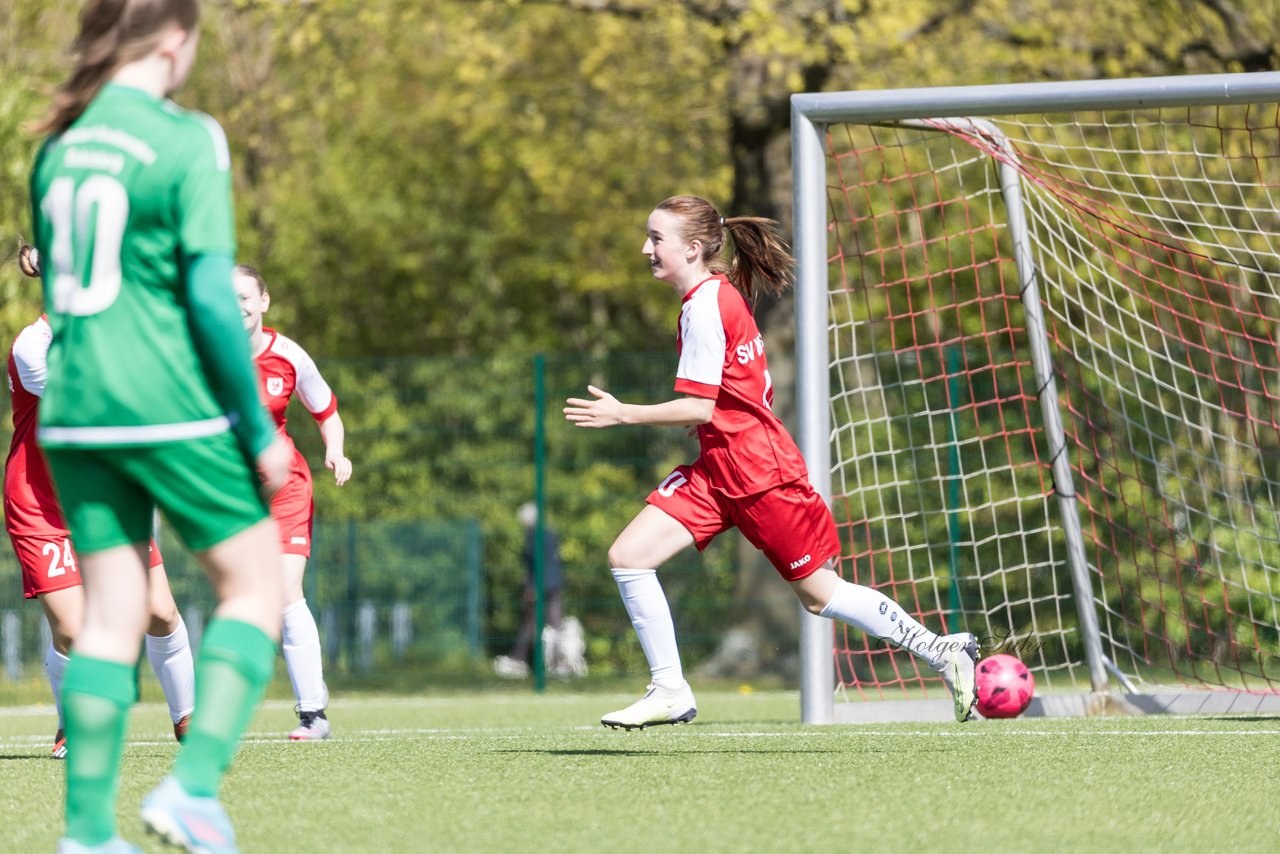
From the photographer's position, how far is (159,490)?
3381mm

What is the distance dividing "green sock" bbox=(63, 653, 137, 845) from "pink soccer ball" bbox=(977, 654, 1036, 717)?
4.51m

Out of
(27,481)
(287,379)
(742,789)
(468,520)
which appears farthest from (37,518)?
(468,520)

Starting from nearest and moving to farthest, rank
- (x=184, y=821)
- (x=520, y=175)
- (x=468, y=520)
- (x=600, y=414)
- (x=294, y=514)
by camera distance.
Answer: (x=184, y=821) → (x=600, y=414) → (x=294, y=514) → (x=468, y=520) → (x=520, y=175)

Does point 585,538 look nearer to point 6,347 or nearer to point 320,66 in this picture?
point 6,347

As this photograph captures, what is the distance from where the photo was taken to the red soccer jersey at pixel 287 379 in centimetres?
686

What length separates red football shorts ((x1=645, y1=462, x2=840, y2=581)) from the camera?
607 centimetres

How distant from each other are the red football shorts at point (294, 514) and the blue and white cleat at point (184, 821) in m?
3.44

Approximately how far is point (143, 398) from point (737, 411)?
308cm

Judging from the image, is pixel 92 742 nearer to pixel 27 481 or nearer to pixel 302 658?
pixel 27 481

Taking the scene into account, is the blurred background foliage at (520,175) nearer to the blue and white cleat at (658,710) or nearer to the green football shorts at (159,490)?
the green football shorts at (159,490)

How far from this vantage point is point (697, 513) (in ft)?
19.9

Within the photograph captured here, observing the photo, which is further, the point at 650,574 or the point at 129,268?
the point at 650,574

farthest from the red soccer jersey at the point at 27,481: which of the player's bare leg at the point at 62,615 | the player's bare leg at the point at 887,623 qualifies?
the player's bare leg at the point at 887,623

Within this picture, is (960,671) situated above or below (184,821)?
below
